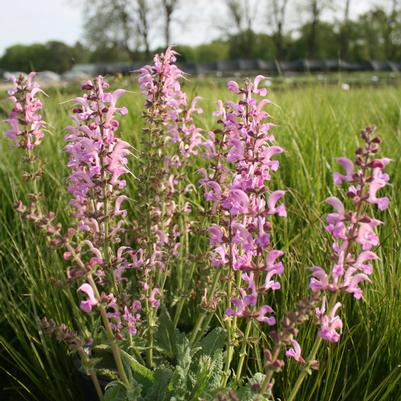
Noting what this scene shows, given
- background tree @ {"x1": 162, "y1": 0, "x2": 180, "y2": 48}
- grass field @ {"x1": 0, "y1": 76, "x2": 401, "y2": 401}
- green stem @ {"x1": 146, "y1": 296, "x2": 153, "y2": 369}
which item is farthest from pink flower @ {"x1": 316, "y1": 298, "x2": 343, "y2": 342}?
background tree @ {"x1": 162, "y1": 0, "x2": 180, "y2": 48}

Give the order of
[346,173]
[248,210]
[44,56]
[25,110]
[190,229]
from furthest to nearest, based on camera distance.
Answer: [44,56] → [190,229] → [25,110] → [248,210] → [346,173]

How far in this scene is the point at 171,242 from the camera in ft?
6.49

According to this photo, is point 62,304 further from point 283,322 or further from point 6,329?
point 283,322

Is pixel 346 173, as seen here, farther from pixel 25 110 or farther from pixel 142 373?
pixel 25 110

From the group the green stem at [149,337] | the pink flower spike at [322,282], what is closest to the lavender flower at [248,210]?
the pink flower spike at [322,282]

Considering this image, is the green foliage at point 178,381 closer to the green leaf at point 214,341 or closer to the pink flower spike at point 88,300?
the green leaf at point 214,341

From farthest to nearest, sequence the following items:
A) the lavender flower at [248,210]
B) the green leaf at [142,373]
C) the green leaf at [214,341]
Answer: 1. the green leaf at [214,341]
2. the green leaf at [142,373]
3. the lavender flower at [248,210]

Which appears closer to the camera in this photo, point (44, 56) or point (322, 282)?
point (322, 282)

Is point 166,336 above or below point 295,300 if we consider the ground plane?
below

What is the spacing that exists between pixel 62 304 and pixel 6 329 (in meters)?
0.64

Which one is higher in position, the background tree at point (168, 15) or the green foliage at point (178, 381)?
the background tree at point (168, 15)

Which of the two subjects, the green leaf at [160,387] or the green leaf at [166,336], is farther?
the green leaf at [166,336]

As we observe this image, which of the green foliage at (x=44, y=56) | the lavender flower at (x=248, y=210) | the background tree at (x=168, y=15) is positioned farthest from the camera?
the green foliage at (x=44, y=56)

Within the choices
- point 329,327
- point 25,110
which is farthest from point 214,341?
point 25,110
